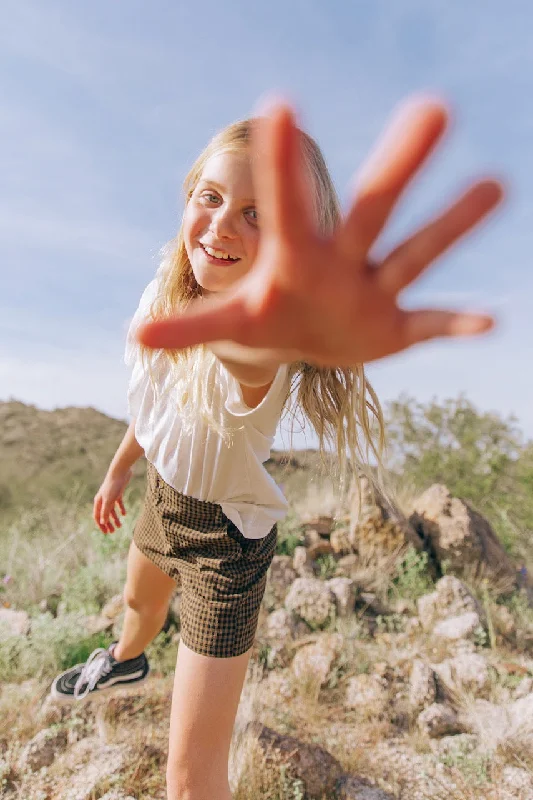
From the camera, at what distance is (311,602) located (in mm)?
3869

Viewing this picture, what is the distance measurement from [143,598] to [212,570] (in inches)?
24.1

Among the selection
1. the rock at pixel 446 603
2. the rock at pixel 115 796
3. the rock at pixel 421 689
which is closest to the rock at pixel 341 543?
the rock at pixel 446 603

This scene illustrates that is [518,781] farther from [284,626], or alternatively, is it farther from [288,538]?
[288,538]

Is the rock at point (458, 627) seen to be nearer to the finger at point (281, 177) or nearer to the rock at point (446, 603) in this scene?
the rock at point (446, 603)

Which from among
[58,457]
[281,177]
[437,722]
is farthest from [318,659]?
[58,457]

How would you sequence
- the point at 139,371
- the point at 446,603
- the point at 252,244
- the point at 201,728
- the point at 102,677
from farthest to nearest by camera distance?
the point at 446,603 < the point at 102,677 < the point at 139,371 < the point at 201,728 < the point at 252,244

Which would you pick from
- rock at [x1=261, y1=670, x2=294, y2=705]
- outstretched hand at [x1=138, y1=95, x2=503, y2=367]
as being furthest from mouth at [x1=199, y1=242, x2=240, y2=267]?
rock at [x1=261, y1=670, x2=294, y2=705]

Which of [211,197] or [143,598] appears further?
[143,598]

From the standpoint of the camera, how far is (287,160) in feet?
2.00

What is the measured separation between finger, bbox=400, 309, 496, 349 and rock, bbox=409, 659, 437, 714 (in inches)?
116

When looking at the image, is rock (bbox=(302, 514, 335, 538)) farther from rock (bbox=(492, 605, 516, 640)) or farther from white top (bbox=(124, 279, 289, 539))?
white top (bbox=(124, 279, 289, 539))

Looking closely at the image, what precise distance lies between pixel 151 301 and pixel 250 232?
72 centimetres

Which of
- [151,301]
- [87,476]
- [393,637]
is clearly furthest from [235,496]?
[87,476]

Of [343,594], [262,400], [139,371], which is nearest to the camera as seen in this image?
[262,400]
